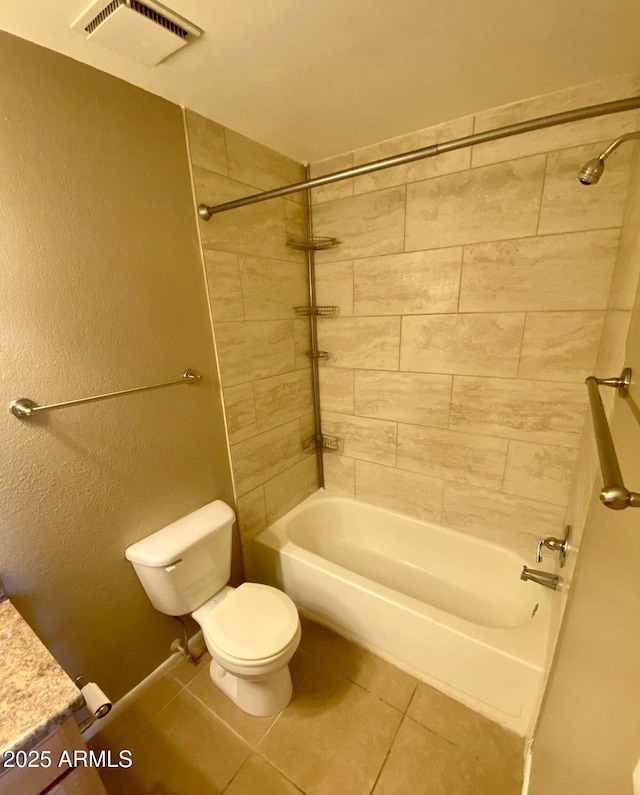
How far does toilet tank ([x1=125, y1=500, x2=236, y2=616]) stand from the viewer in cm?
130

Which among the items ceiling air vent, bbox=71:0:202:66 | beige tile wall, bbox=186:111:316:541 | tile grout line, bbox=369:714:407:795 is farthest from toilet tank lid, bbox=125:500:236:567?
ceiling air vent, bbox=71:0:202:66

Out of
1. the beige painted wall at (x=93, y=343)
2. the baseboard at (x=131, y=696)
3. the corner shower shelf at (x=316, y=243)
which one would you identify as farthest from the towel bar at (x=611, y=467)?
the baseboard at (x=131, y=696)

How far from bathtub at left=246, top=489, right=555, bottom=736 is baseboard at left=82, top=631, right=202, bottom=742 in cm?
51

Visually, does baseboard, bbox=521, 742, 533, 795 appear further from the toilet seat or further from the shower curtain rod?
the shower curtain rod

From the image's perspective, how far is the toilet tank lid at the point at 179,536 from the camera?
50.7 inches

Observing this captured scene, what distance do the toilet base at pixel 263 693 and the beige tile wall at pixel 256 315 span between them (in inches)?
24.2

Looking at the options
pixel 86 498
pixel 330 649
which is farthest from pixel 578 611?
pixel 86 498

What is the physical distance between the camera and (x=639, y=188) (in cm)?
98

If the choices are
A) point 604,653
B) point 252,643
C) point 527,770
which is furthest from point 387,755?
point 604,653

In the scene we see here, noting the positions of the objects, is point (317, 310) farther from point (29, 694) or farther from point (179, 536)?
point (29, 694)

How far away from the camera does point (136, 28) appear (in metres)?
0.90

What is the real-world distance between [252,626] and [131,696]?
2.18ft

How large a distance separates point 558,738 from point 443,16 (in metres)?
1.81

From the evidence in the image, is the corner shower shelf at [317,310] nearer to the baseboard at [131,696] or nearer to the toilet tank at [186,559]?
the toilet tank at [186,559]
